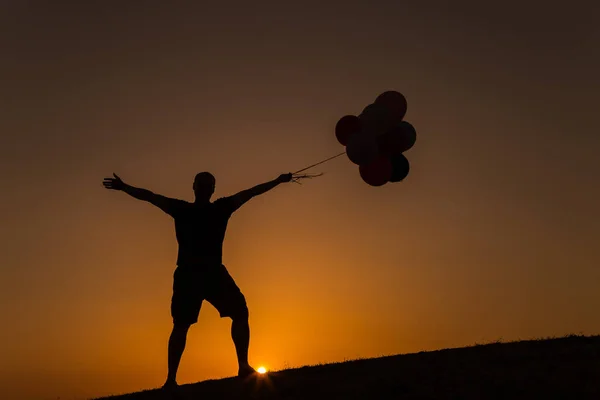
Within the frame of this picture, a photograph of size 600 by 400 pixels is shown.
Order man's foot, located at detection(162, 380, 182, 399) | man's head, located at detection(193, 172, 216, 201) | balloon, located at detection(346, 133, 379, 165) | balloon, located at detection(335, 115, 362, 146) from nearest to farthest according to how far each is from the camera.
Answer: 1. man's foot, located at detection(162, 380, 182, 399)
2. man's head, located at detection(193, 172, 216, 201)
3. balloon, located at detection(346, 133, 379, 165)
4. balloon, located at detection(335, 115, 362, 146)

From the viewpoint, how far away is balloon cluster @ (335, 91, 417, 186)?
1091 cm

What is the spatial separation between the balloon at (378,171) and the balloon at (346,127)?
0.56m

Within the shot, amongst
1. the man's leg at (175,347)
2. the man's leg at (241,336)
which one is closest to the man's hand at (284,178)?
the man's leg at (241,336)

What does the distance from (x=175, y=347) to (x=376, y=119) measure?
4.38 meters

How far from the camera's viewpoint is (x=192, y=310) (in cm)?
938

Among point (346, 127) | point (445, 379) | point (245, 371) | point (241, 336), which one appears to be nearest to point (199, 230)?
point (241, 336)

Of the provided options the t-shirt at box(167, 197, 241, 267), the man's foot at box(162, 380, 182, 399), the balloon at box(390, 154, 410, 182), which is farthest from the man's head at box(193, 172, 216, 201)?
the balloon at box(390, 154, 410, 182)

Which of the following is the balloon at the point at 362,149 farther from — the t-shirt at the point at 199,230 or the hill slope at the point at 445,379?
the hill slope at the point at 445,379

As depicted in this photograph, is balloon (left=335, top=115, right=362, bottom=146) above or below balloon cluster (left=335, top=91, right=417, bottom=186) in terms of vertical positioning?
above

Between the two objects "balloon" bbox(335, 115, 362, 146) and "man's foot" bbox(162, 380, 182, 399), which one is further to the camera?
"balloon" bbox(335, 115, 362, 146)

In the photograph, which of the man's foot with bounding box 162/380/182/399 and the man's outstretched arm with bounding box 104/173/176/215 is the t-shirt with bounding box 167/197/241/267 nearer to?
the man's outstretched arm with bounding box 104/173/176/215

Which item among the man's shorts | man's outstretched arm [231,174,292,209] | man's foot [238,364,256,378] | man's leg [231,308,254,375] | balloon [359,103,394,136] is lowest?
man's foot [238,364,256,378]

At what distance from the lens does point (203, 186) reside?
9.69 meters

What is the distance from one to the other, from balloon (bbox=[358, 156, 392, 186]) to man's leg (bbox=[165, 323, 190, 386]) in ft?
11.5
